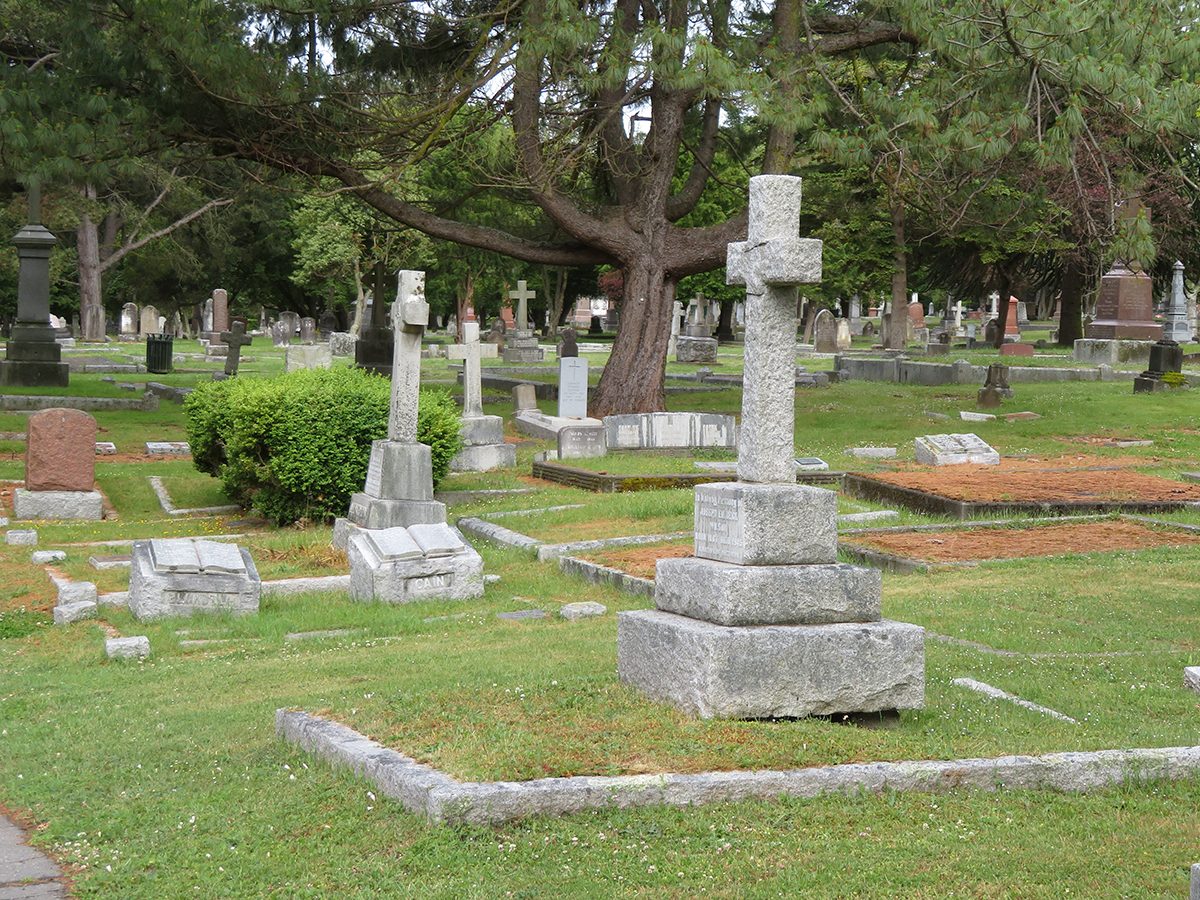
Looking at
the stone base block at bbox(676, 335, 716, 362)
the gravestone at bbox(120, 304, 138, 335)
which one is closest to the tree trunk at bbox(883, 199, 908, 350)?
the stone base block at bbox(676, 335, 716, 362)

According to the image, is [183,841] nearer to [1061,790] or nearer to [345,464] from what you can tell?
[1061,790]

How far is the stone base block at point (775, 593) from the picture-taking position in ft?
22.4

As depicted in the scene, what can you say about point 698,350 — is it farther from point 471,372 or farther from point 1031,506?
point 1031,506

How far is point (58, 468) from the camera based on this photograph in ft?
54.7

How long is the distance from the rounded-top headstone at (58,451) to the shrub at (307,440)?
1552mm

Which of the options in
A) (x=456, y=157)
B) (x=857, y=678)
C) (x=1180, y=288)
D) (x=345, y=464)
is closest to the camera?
(x=857, y=678)

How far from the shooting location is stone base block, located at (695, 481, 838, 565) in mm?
6965

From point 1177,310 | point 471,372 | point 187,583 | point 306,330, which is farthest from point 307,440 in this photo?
point 306,330

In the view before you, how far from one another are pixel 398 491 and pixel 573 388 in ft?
27.8

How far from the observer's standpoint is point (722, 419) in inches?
848

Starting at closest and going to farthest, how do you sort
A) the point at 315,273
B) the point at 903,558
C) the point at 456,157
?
the point at 903,558 < the point at 456,157 < the point at 315,273

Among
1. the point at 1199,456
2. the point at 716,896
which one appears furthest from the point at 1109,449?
the point at 716,896

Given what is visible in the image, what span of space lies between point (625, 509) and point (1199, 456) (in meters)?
9.20

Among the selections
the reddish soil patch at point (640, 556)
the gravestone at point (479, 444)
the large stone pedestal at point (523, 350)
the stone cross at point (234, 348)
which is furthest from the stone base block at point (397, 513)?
the large stone pedestal at point (523, 350)
